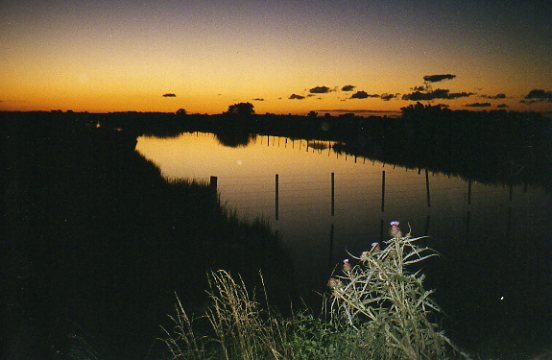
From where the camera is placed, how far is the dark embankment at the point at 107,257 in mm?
6086

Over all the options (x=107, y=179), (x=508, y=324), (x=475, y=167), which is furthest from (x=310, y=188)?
(x=475, y=167)

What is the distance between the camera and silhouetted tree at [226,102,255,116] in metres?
118

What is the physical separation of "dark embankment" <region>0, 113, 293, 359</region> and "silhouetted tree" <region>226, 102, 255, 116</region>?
99018 millimetres

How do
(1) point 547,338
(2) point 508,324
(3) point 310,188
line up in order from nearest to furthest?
(1) point 547,338, (2) point 508,324, (3) point 310,188

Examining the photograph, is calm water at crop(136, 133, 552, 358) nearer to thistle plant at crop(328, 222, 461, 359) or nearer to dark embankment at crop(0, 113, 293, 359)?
dark embankment at crop(0, 113, 293, 359)

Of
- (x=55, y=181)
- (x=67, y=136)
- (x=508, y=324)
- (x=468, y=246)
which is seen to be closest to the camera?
(x=508, y=324)

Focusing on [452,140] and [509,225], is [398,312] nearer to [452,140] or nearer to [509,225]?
[509,225]

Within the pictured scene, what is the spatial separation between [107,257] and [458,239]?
883 cm

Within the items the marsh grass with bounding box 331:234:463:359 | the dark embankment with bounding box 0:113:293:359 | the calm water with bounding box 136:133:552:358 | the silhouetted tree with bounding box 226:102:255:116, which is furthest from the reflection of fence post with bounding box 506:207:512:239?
the silhouetted tree with bounding box 226:102:255:116

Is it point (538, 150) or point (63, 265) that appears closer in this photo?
point (63, 265)

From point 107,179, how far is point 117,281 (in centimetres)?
1187

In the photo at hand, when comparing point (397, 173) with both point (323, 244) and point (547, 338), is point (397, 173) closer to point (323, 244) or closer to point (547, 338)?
point (323, 244)

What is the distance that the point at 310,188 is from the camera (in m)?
21.4

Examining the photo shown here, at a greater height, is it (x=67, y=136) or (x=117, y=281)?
(x=67, y=136)
